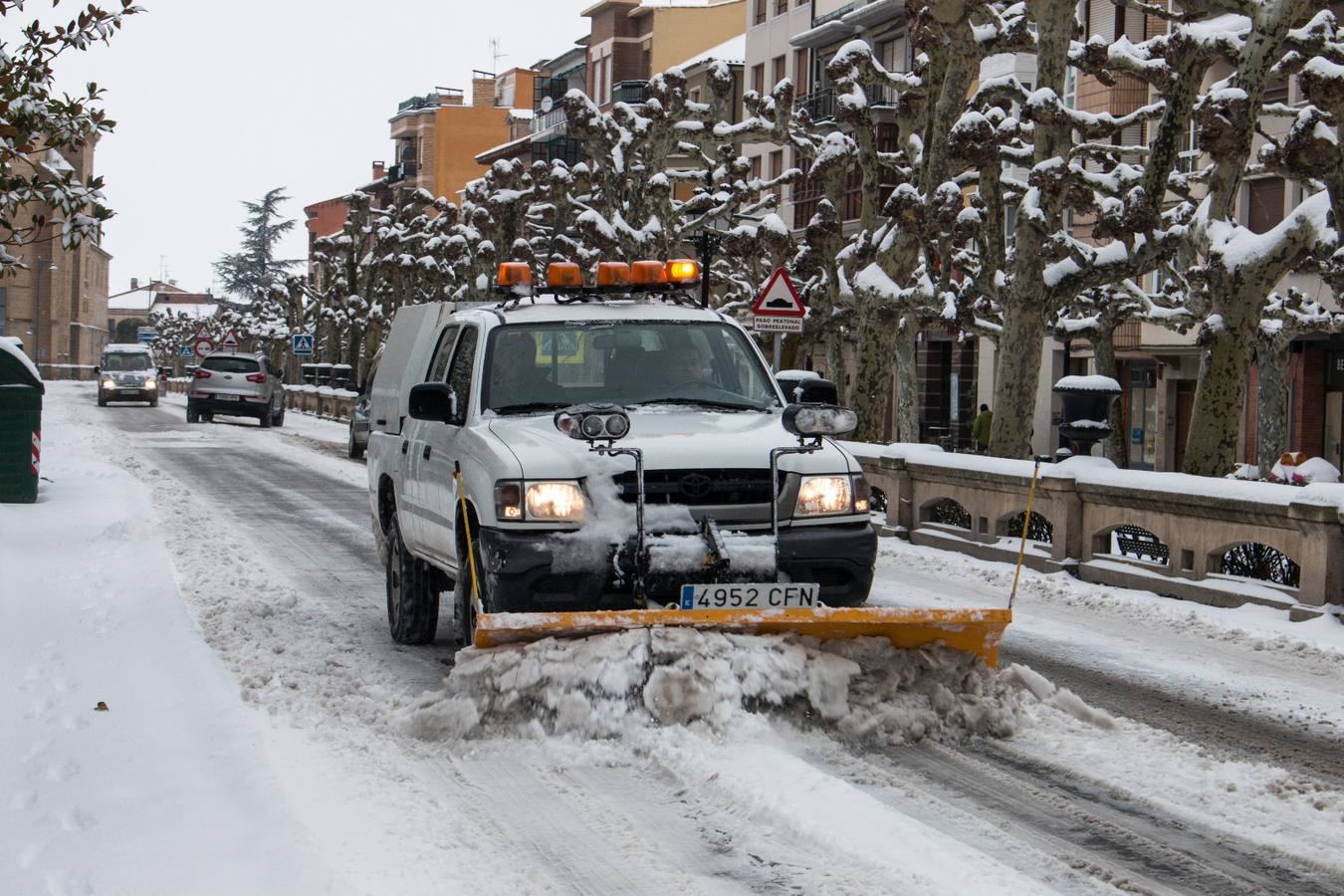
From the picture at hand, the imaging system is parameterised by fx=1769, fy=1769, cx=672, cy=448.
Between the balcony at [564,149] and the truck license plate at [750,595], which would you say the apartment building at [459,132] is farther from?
the truck license plate at [750,595]

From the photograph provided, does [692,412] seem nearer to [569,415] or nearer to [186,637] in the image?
[569,415]

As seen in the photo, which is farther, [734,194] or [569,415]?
[734,194]

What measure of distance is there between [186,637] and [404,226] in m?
56.2

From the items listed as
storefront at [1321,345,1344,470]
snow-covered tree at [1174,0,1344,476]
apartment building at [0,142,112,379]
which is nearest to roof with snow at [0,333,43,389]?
snow-covered tree at [1174,0,1344,476]

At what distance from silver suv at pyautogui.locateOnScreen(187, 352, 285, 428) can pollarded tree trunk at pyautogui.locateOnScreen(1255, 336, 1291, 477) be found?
78.6ft

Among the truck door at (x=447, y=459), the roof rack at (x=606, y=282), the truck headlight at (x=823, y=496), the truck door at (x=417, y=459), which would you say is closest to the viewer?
the truck headlight at (x=823, y=496)

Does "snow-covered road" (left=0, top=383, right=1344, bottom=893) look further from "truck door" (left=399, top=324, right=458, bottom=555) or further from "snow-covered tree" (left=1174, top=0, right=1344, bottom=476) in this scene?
"snow-covered tree" (left=1174, top=0, right=1344, bottom=476)

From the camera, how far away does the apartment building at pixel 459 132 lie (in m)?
119

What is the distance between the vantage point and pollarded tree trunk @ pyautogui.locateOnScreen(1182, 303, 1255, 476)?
60.8 ft

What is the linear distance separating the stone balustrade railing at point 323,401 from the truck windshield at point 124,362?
178cm

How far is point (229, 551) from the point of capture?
15.2m

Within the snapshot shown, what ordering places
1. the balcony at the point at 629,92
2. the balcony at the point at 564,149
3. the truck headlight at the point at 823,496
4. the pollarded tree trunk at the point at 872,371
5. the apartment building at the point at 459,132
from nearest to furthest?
the truck headlight at the point at 823,496 < the pollarded tree trunk at the point at 872,371 < the balcony at the point at 629,92 < the balcony at the point at 564,149 < the apartment building at the point at 459,132

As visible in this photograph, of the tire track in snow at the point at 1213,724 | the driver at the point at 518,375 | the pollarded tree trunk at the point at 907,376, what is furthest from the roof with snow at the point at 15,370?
the pollarded tree trunk at the point at 907,376

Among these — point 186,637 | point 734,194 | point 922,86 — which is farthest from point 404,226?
point 186,637
